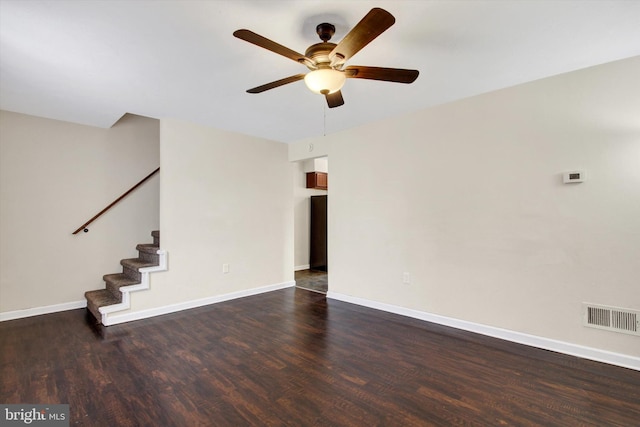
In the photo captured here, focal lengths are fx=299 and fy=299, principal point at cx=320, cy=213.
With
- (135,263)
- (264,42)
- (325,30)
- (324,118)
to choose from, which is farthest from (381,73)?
(135,263)

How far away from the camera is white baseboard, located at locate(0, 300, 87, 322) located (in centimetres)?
338

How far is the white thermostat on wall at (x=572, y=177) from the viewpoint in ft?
8.16

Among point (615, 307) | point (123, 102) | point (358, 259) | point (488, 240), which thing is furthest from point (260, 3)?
point (615, 307)

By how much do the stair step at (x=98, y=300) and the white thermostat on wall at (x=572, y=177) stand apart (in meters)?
4.65

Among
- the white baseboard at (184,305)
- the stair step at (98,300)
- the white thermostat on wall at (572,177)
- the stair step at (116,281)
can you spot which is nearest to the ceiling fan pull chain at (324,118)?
the white thermostat on wall at (572,177)

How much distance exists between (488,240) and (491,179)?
A: 604 millimetres

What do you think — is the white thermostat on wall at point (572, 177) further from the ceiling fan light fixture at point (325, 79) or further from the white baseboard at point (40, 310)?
the white baseboard at point (40, 310)

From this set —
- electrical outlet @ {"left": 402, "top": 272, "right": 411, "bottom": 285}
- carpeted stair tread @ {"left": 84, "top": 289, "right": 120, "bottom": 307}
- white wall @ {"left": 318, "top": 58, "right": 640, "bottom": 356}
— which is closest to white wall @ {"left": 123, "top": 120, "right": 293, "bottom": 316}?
carpeted stair tread @ {"left": 84, "top": 289, "right": 120, "bottom": 307}

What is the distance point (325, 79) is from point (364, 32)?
16.5 inches

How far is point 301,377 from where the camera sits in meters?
2.18

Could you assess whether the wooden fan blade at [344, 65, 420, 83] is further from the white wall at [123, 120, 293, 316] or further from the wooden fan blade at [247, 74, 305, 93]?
the white wall at [123, 120, 293, 316]

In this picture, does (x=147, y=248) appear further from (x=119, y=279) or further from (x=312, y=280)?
(x=312, y=280)

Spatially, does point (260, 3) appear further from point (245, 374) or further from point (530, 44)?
point (245, 374)

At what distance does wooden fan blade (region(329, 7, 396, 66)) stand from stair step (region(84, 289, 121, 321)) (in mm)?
3510
